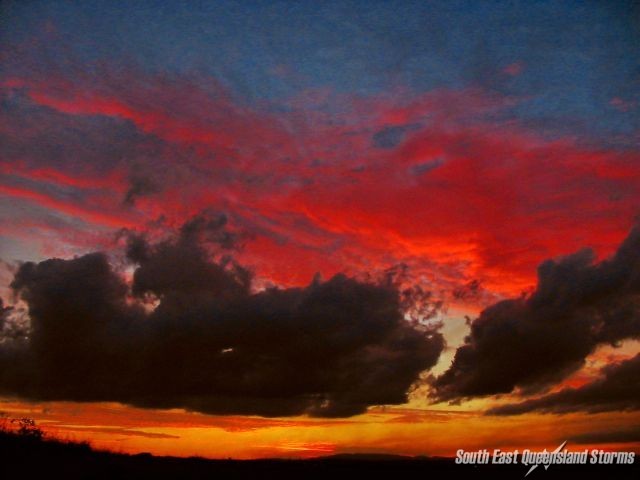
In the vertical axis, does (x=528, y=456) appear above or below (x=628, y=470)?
above

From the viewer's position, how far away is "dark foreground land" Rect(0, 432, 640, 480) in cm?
3256

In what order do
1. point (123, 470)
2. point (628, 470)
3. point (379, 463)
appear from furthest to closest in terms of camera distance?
point (379, 463), point (628, 470), point (123, 470)

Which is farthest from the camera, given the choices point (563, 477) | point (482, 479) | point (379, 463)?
point (379, 463)

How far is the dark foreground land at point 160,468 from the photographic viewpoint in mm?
32562

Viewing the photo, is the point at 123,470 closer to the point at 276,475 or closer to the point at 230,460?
the point at 276,475

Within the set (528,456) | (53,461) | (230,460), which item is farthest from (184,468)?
(528,456)

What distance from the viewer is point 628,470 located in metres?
56.6

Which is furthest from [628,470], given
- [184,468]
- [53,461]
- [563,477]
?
[53,461]

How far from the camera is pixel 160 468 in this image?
133 feet

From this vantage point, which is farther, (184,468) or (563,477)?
(563,477)

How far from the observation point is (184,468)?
4162 centimetres

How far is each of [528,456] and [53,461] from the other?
29.7 meters

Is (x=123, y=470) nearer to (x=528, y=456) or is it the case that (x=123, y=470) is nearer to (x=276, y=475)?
(x=276, y=475)

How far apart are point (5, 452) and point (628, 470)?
5492 cm
